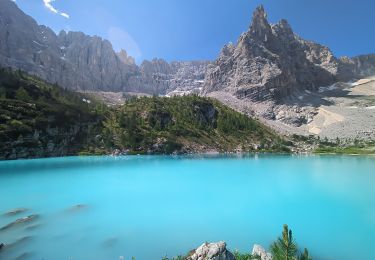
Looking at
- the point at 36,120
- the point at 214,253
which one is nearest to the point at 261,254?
the point at 214,253

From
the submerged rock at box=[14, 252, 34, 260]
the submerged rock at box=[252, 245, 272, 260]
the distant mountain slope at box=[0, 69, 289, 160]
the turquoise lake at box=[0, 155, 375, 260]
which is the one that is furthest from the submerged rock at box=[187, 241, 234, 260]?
the distant mountain slope at box=[0, 69, 289, 160]

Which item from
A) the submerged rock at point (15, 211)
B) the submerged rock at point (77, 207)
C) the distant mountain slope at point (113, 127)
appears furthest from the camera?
the distant mountain slope at point (113, 127)

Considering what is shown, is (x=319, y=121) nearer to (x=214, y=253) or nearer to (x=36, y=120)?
(x=36, y=120)

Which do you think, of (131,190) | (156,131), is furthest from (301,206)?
(156,131)

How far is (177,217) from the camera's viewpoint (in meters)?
21.2

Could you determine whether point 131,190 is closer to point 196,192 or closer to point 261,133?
point 196,192

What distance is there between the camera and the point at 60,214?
21344 mm

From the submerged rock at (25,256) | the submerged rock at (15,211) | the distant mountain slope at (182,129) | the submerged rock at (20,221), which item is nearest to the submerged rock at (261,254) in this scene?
the submerged rock at (25,256)

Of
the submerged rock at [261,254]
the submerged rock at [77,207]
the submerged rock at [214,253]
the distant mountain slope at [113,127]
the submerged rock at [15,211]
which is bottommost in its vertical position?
the submerged rock at [15,211]

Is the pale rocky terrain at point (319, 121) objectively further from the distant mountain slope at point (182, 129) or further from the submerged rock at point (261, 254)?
the submerged rock at point (261, 254)

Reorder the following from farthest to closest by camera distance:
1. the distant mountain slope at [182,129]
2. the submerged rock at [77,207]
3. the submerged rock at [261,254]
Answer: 1. the distant mountain slope at [182,129]
2. the submerged rock at [77,207]
3. the submerged rock at [261,254]

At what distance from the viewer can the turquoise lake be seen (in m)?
15.2

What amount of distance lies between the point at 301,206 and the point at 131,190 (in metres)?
17.4

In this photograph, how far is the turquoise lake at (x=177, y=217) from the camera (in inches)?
599
